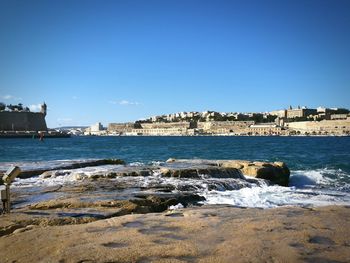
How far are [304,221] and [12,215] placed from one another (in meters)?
5.17

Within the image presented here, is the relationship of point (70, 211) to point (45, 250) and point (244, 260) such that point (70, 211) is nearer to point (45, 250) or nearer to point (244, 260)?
point (45, 250)

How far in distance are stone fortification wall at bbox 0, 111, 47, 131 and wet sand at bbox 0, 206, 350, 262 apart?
4979 inches

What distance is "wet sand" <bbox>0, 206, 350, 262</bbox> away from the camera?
4223mm

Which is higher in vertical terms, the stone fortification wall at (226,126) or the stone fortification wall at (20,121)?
the stone fortification wall at (20,121)

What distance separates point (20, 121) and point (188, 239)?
428ft

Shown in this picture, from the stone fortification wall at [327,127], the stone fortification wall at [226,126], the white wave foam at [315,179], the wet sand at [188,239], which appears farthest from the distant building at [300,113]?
the wet sand at [188,239]

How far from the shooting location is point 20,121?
124 metres

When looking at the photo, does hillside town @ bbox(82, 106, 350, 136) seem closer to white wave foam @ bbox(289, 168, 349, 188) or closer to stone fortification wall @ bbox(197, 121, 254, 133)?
stone fortification wall @ bbox(197, 121, 254, 133)

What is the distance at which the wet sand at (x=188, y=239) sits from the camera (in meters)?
4.22

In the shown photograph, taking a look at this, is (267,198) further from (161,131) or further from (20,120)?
(161,131)

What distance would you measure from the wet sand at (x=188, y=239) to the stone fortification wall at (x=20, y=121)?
126462mm

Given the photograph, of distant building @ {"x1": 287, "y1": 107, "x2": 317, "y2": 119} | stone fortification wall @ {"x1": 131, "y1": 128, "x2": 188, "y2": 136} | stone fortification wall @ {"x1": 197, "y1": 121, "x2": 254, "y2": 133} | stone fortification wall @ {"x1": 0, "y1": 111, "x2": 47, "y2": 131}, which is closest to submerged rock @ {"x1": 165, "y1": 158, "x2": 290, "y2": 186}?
stone fortification wall @ {"x1": 0, "y1": 111, "x2": 47, "y2": 131}

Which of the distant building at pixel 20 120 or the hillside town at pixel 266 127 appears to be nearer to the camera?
the distant building at pixel 20 120

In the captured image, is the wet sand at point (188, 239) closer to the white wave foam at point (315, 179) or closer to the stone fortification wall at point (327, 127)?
the white wave foam at point (315, 179)
